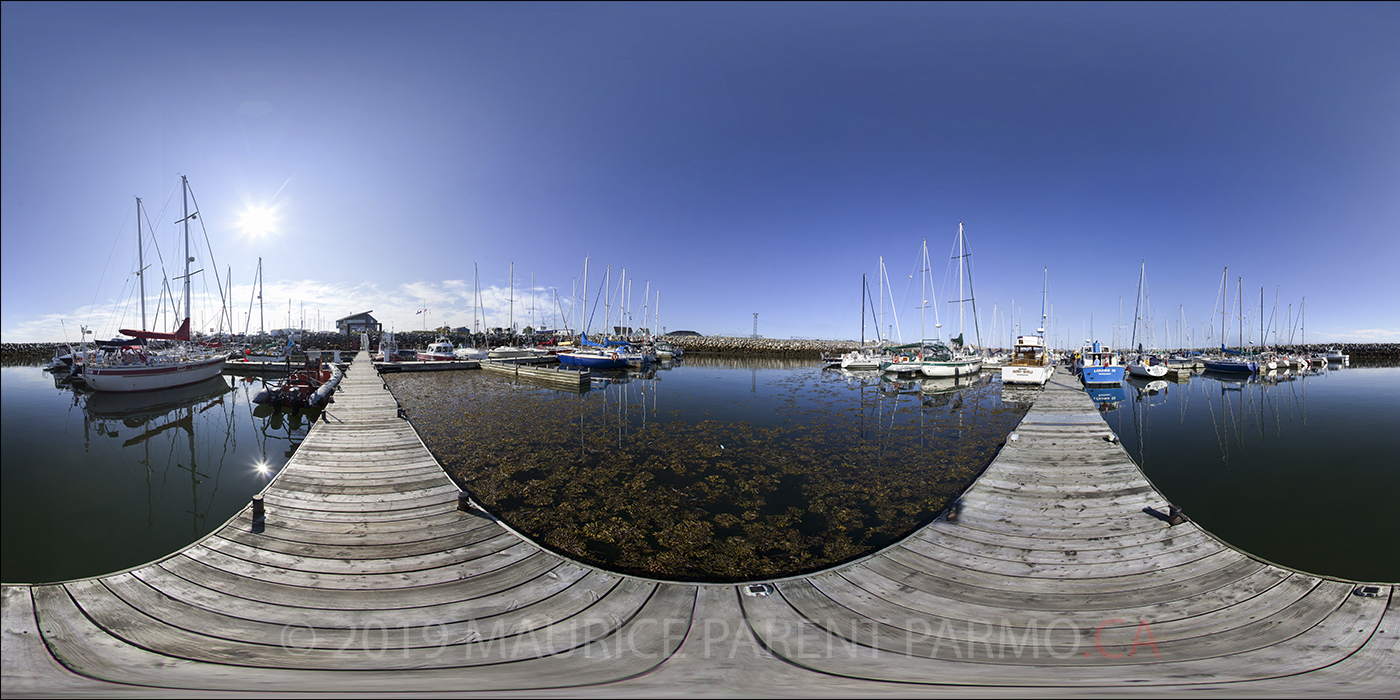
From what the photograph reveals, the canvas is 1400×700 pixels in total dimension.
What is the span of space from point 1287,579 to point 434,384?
35541 millimetres

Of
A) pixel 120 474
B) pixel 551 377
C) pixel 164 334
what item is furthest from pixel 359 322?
pixel 120 474

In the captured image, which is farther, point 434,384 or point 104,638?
point 434,384

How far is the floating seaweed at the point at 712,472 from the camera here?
23.8 ft

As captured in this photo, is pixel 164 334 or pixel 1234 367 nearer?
pixel 164 334

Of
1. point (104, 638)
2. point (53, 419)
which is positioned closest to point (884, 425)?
point (104, 638)

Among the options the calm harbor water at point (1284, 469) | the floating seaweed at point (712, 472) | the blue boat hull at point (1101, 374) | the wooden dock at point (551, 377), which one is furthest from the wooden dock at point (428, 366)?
the blue boat hull at point (1101, 374)

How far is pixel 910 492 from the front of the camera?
9.62 m

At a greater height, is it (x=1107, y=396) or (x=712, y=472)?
(x=1107, y=396)

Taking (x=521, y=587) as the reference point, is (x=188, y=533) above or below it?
below

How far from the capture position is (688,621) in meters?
4.28

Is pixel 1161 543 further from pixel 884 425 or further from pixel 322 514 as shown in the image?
pixel 322 514

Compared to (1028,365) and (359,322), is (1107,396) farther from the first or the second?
(359,322)

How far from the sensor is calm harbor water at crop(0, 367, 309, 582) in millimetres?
6102

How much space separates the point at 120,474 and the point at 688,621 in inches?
688
